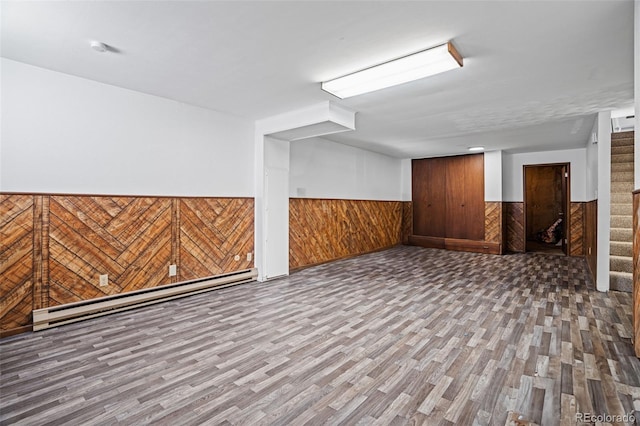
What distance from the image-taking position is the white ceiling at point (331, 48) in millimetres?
2129

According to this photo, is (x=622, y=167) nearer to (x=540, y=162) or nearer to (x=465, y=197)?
(x=540, y=162)

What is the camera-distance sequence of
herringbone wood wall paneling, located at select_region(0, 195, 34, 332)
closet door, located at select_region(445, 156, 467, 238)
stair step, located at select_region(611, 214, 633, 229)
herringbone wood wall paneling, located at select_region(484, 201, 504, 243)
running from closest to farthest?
1. herringbone wood wall paneling, located at select_region(0, 195, 34, 332)
2. stair step, located at select_region(611, 214, 633, 229)
3. herringbone wood wall paneling, located at select_region(484, 201, 504, 243)
4. closet door, located at select_region(445, 156, 467, 238)

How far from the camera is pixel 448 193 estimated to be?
8.38m

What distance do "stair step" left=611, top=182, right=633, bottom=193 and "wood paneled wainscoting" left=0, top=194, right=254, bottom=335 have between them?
18.8ft

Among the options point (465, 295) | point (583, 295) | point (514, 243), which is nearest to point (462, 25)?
point (465, 295)

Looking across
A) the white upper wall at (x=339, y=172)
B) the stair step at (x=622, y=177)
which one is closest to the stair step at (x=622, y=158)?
the stair step at (x=622, y=177)

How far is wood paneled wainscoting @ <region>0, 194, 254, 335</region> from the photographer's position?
115 inches

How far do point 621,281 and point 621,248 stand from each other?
21.7 inches

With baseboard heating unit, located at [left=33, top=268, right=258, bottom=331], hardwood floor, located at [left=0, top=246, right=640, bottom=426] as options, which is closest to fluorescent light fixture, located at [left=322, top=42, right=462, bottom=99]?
hardwood floor, located at [left=0, top=246, right=640, bottom=426]

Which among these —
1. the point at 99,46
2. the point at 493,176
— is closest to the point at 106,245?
the point at 99,46

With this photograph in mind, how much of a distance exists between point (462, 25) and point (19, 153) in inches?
156

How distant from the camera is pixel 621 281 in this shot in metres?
4.16

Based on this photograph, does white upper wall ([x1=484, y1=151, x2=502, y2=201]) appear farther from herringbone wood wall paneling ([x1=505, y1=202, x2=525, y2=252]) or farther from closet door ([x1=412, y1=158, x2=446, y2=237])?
closet door ([x1=412, y1=158, x2=446, y2=237])

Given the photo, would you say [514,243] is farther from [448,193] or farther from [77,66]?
[77,66]
